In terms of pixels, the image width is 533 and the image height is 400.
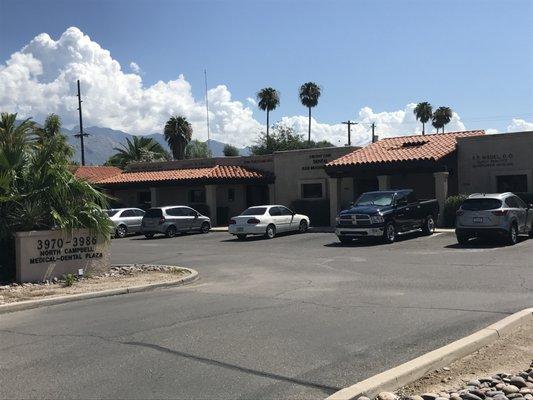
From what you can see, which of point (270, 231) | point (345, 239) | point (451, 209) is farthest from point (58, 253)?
point (451, 209)

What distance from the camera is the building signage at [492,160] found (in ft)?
89.2

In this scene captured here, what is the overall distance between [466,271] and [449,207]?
44.6ft

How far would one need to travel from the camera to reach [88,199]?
48.4ft

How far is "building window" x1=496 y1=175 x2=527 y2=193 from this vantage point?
27031 millimetres

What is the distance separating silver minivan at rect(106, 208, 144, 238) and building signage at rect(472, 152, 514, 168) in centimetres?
1759

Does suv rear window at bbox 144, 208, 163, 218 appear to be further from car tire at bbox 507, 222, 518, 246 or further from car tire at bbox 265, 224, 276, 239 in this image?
car tire at bbox 507, 222, 518, 246

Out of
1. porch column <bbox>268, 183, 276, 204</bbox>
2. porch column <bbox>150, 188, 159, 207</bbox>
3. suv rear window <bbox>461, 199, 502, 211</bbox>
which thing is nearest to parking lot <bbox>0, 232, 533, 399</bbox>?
suv rear window <bbox>461, 199, 502, 211</bbox>

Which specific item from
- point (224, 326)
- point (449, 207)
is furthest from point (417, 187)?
point (224, 326)

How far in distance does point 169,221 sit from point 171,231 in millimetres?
531

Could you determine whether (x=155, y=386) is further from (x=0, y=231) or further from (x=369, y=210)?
(x=369, y=210)

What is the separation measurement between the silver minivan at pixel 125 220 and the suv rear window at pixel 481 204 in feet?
59.2

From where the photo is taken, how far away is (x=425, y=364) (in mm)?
5828

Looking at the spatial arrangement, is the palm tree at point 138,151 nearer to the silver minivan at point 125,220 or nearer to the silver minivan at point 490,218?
the silver minivan at point 125,220

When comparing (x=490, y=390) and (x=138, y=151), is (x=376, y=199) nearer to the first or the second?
(x=490, y=390)
